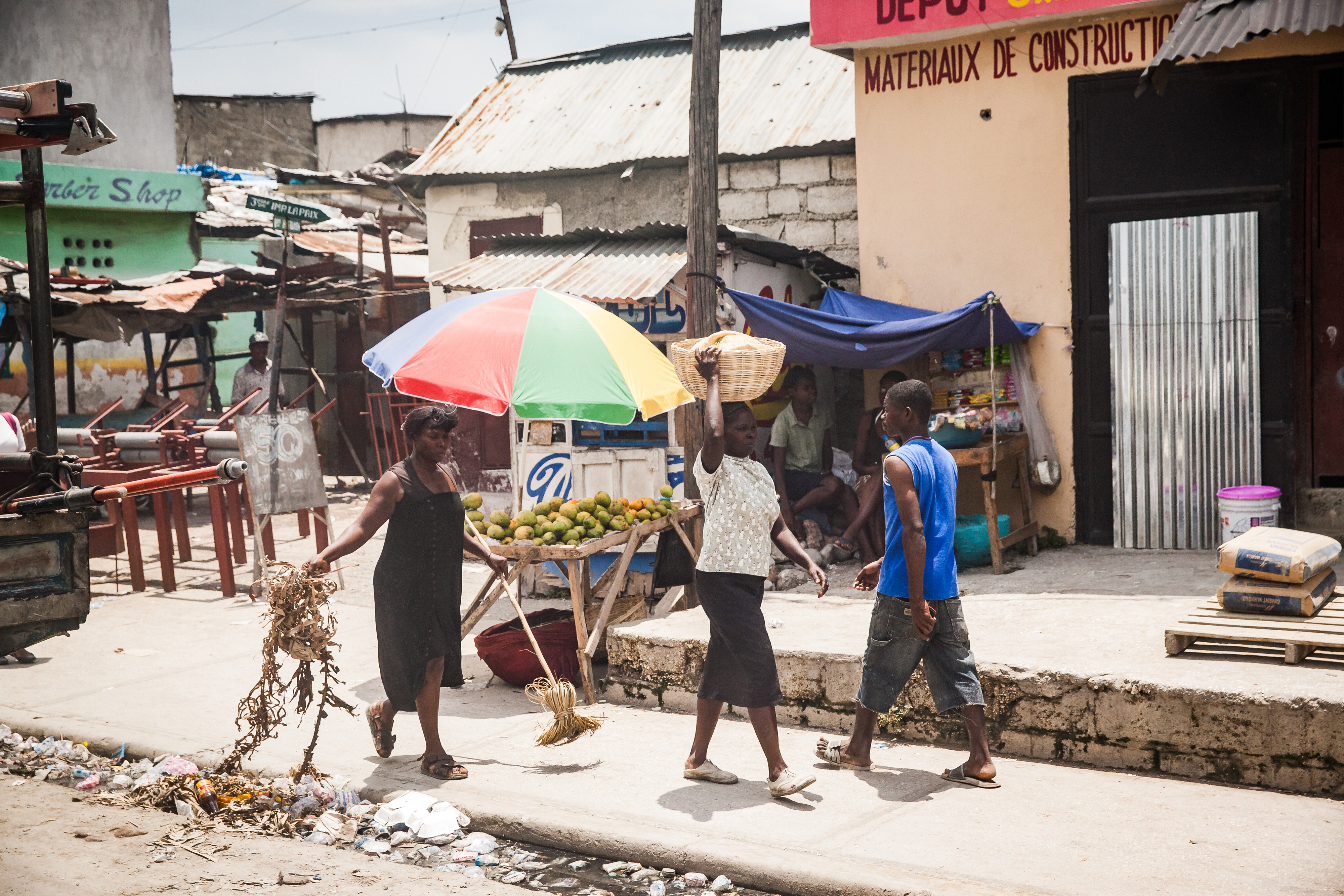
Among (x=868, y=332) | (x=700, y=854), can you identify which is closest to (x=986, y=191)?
(x=868, y=332)

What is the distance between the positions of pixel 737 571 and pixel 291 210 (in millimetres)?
8020

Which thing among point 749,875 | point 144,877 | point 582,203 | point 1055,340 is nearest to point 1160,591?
point 1055,340

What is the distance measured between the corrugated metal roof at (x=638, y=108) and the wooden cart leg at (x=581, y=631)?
228 inches

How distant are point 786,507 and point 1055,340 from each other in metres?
2.47

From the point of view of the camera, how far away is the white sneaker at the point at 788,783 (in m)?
4.55

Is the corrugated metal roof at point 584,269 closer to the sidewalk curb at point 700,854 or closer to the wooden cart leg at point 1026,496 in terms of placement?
the wooden cart leg at point 1026,496

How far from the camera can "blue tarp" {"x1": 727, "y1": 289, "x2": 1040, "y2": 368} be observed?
8141 mm

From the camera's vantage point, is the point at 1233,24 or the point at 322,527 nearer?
the point at 1233,24

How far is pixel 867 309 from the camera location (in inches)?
353

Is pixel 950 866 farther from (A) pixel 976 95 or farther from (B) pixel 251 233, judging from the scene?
(B) pixel 251 233

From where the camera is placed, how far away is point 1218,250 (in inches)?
316

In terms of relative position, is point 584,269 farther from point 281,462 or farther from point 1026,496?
point 1026,496

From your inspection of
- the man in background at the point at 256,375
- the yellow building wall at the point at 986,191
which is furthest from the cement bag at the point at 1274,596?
the man in background at the point at 256,375

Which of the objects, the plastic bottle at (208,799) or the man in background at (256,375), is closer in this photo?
the plastic bottle at (208,799)
